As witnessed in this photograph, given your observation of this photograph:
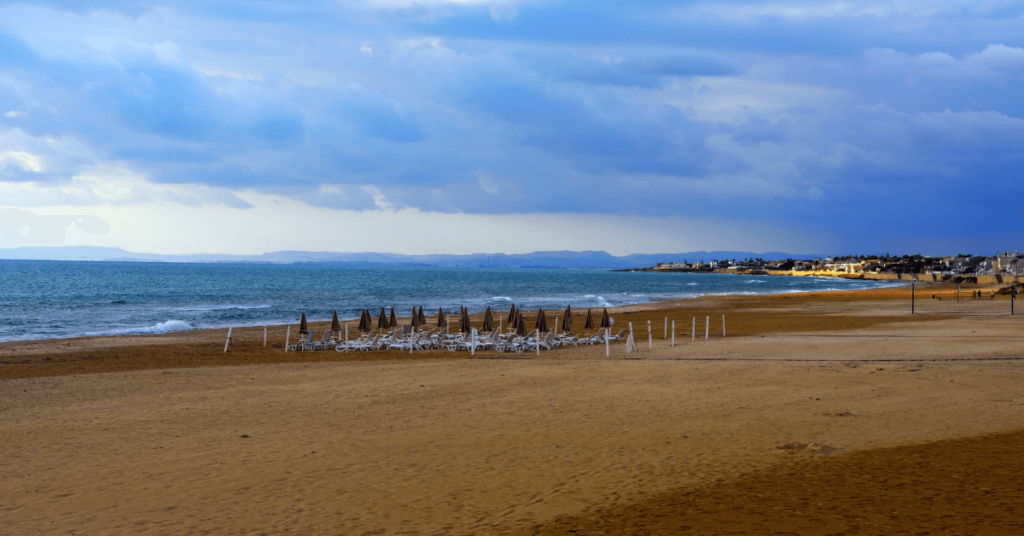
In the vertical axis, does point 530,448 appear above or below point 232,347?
above

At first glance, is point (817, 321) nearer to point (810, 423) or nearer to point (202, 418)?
point (810, 423)

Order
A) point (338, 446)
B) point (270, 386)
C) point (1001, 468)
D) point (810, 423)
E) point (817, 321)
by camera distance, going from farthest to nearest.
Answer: point (817, 321) → point (270, 386) → point (810, 423) → point (338, 446) → point (1001, 468)

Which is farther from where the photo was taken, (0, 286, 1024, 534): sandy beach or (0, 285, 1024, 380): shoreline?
(0, 285, 1024, 380): shoreline

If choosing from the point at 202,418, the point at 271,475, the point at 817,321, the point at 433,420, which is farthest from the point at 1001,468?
the point at 817,321

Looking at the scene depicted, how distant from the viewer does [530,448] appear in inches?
350

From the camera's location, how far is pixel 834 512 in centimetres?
630

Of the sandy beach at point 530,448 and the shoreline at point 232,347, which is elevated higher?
the sandy beach at point 530,448

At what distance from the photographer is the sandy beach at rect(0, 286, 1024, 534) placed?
251 inches

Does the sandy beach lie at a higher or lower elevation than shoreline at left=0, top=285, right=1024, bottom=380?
higher

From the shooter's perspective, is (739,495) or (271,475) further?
(271,475)

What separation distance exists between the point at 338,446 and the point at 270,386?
616 cm

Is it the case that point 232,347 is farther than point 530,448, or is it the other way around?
point 232,347

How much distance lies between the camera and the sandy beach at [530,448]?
20.9 ft

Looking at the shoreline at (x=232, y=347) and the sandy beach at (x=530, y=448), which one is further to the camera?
the shoreline at (x=232, y=347)
